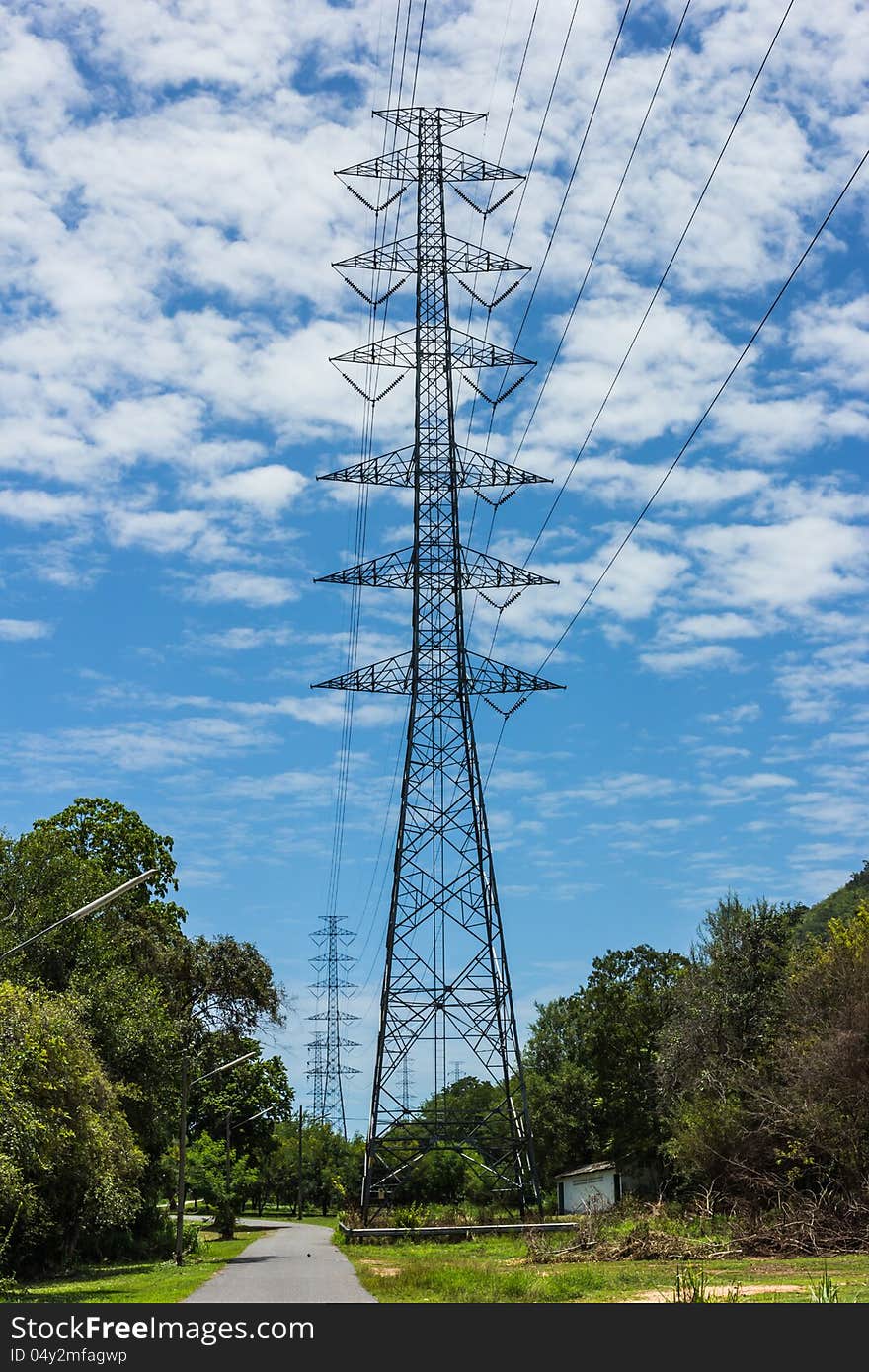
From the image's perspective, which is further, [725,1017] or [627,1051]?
[627,1051]

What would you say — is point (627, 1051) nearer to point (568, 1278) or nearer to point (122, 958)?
point (122, 958)

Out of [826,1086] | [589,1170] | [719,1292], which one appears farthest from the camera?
[589,1170]

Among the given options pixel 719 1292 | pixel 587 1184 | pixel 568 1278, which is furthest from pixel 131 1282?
pixel 587 1184

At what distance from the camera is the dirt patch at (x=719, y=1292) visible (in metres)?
19.6

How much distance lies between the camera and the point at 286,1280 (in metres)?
29.0

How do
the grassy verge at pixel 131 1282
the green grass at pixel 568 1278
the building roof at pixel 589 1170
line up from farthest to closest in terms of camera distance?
the building roof at pixel 589 1170 < the grassy verge at pixel 131 1282 < the green grass at pixel 568 1278

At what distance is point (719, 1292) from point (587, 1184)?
4778 centimetres

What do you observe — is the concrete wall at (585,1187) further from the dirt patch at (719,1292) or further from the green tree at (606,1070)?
the dirt patch at (719,1292)

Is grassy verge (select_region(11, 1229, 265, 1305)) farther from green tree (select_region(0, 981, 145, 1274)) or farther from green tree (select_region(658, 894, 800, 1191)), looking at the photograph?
green tree (select_region(658, 894, 800, 1191))

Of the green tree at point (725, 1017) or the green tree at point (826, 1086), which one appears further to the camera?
the green tree at point (725, 1017)

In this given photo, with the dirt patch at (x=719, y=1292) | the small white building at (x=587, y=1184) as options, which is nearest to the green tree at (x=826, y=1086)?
the dirt patch at (x=719, y=1292)

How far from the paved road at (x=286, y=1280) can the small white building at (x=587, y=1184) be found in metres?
19.2

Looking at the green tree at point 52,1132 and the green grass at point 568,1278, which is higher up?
A: the green tree at point 52,1132
